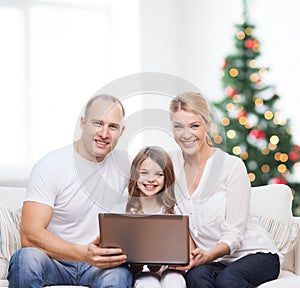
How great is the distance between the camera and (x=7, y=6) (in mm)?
5297

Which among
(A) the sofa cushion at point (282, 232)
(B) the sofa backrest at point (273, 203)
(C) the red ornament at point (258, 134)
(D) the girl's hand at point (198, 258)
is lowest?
(D) the girl's hand at point (198, 258)

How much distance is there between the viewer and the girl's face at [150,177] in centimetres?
287

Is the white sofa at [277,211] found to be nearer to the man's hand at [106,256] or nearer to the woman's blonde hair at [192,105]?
the woman's blonde hair at [192,105]

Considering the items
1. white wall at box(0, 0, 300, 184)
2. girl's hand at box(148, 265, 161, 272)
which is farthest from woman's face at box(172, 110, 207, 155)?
white wall at box(0, 0, 300, 184)

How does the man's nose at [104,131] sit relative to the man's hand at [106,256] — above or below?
above

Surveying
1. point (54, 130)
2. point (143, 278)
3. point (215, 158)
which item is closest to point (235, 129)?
point (54, 130)

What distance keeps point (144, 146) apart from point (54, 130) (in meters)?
2.65

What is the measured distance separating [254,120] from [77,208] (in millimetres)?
2589

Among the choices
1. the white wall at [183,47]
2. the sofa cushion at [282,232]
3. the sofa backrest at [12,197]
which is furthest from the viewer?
the white wall at [183,47]

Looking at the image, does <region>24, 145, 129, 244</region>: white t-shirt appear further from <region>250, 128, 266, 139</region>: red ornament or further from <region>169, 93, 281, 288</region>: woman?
<region>250, 128, 266, 139</region>: red ornament

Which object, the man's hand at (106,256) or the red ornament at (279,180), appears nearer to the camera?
the man's hand at (106,256)

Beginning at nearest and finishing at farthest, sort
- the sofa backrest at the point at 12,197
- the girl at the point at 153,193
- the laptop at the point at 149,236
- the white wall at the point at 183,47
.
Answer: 1. the laptop at the point at 149,236
2. the girl at the point at 153,193
3. the sofa backrest at the point at 12,197
4. the white wall at the point at 183,47

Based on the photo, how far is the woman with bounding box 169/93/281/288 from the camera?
2.92m

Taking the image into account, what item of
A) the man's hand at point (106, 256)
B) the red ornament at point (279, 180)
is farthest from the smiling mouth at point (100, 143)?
the red ornament at point (279, 180)
